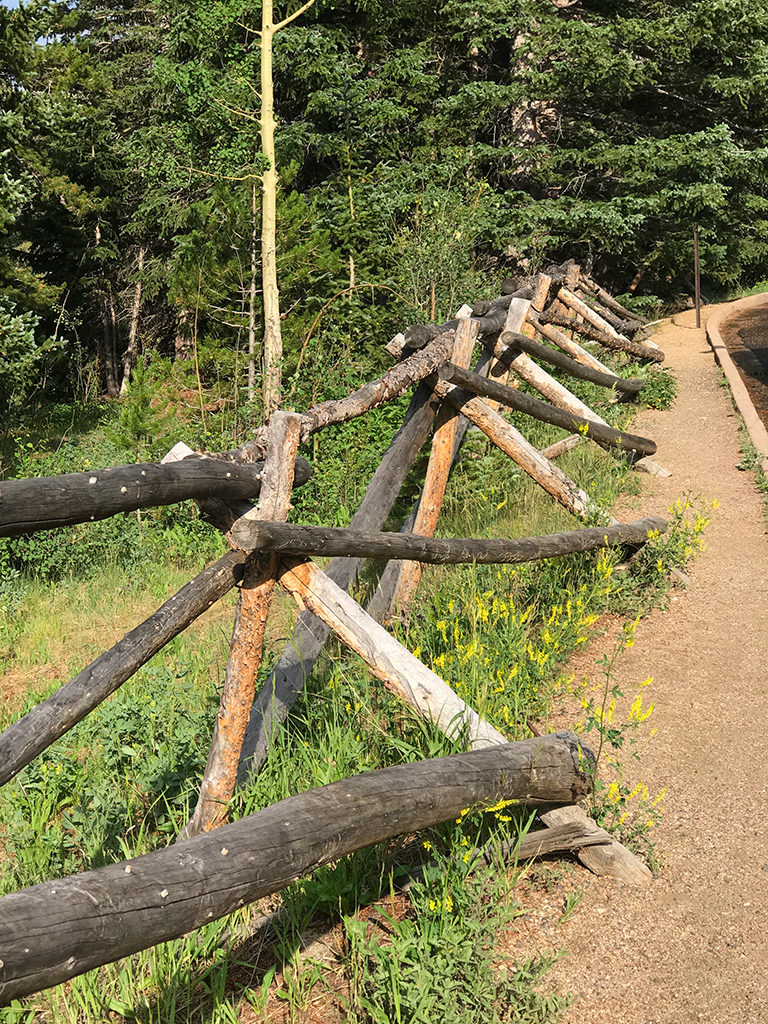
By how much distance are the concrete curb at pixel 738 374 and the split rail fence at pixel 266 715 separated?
197 inches

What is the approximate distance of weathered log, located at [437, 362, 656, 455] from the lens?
18.3 feet

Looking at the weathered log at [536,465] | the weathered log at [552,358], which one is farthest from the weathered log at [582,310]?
the weathered log at [536,465]

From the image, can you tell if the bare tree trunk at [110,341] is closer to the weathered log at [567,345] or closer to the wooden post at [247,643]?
the weathered log at [567,345]

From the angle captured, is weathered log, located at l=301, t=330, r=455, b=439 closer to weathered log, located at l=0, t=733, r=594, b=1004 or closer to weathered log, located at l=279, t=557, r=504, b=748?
weathered log, located at l=279, t=557, r=504, b=748

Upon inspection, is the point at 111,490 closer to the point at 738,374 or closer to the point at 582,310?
the point at 582,310

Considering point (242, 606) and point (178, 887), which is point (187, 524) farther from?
point (178, 887)

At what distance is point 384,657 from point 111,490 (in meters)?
1.33

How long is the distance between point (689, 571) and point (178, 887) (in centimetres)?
528

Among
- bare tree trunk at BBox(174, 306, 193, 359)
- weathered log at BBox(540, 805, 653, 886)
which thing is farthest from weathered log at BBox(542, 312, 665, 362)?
bare tree trunk at BBox(174, 306, 193, 359)

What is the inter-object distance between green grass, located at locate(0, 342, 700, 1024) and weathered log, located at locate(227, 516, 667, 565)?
0.73 feet

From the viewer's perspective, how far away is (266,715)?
369cm

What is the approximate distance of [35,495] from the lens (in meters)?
2.40

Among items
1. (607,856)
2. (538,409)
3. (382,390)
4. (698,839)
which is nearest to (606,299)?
(538,409)

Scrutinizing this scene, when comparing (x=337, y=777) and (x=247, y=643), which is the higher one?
(x=247, y=643)
